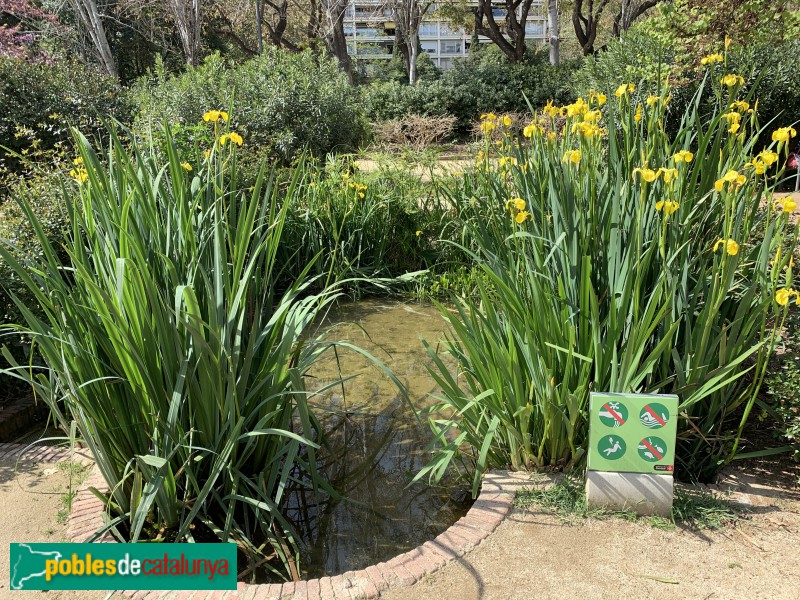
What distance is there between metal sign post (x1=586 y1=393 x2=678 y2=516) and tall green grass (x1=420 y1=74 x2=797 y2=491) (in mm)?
111

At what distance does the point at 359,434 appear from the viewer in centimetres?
347

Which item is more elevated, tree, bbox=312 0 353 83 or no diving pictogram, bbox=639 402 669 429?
tree, bbox=312 0 353 83

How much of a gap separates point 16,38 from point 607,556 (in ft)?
64.6

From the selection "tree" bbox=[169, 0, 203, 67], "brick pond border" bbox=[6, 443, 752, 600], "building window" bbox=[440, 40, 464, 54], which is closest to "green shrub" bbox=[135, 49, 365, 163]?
→ "brick pond border" bbox=[6, 443, 752, 600]

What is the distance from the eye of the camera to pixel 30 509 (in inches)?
103

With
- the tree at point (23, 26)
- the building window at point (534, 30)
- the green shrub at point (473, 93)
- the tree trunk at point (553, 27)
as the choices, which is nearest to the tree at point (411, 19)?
the green shrub at point (473, 93)

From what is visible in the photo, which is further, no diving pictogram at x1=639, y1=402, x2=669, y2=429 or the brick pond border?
no diving pictogram at x1=639, y1=402, x2=669, y2=429

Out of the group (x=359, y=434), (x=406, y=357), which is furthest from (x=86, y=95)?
(x=359, y=434)

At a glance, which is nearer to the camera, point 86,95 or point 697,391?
point 697,391

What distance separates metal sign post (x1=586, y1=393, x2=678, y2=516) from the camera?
7.64 feet

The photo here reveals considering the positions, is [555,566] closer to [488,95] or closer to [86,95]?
[86,95]

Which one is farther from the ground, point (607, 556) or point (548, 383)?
point (548, 383)

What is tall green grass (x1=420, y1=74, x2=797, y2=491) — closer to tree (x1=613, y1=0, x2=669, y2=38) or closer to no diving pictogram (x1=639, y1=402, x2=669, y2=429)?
no diving pictogram (x1=639, y1=402, x2=669, y2=429)

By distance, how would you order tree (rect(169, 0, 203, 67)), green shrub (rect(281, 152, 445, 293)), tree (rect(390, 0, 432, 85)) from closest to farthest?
green shrub (rect(281, 152, 445, 293)) → tree (rect(169, 0, 203, 67)) → tree (rect(390, 0, 432, 85))
